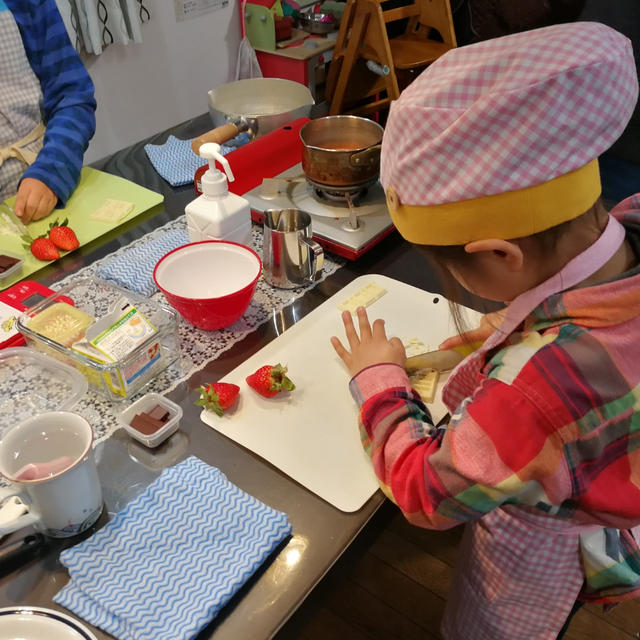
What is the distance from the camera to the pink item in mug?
60 centimetres

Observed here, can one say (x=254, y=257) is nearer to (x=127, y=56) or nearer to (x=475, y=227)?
(x=475, y=227)

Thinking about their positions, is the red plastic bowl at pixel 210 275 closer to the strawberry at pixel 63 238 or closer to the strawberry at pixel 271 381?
the strawberry at pixel 271 381

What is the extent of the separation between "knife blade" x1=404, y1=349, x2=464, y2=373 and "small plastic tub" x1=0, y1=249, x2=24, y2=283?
0.72 m

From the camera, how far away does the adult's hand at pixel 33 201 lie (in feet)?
3.90

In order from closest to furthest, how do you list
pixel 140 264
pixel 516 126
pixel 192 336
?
pixel 516 126 < pixel 192 336 < pixel 140 264

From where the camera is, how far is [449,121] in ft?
1.77

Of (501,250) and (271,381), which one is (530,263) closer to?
(501,250)

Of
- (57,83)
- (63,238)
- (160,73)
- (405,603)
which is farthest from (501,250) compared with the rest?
(160,73)

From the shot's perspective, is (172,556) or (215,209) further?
(215,209)

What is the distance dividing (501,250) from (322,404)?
362 millimetres

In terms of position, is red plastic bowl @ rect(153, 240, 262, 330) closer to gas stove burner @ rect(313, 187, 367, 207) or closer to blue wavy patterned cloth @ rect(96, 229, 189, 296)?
blue wavy patterned cloth @ rect(96, 229, 189, 296)

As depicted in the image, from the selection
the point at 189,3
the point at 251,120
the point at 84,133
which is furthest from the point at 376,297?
the point at 189,3

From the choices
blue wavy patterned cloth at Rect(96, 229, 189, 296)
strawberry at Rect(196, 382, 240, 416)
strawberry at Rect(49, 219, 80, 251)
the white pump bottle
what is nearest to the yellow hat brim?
strawberry at Rect(196, 382, 240, 416)

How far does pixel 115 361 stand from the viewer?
787 millimetres
